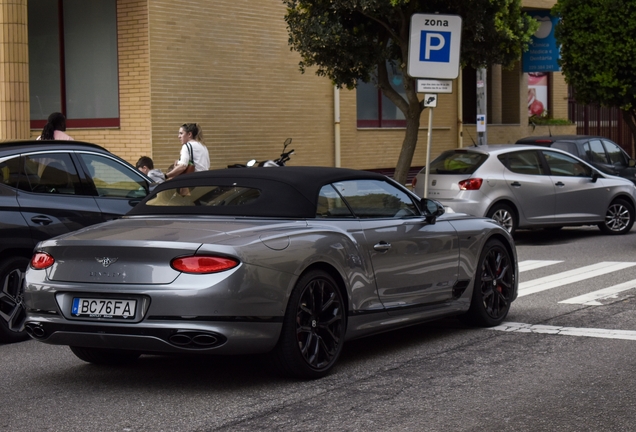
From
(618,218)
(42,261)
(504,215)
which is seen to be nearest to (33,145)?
(42,261)

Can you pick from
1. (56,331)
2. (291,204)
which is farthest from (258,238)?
(56,331)

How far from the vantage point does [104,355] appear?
7555 mm

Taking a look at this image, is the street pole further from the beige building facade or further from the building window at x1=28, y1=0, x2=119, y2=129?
the building window at x1=28, y1=0, x2=119, y2=129

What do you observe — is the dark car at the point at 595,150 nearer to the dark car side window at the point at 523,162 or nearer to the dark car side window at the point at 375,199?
the dark car side window at the point at 523,162

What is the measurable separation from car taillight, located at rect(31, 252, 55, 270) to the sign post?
8.99 m

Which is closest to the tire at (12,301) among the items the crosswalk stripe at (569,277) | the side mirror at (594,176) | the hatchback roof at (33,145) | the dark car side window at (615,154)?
the hatchback roof at (33,145)

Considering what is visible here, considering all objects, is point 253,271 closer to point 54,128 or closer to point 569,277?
point 569,277

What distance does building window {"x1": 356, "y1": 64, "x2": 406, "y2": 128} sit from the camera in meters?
24.0

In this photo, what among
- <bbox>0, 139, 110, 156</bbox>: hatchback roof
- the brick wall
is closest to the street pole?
the brick wall

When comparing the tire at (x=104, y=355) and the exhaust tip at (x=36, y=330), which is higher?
the exhaust tip at (x=36, y=330)

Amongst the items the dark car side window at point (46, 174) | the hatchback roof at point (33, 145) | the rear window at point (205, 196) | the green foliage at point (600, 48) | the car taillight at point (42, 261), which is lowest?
the car taillight at point (42, 261)

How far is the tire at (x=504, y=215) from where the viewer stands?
631 inches

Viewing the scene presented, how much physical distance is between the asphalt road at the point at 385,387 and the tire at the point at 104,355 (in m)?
0.07

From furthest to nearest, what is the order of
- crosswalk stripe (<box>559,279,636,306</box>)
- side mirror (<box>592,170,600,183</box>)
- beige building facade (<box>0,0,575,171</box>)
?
beige building facade (<box>0,0,575,171</box>)
side mirror (<box>592,170,600,183</box>)
crosswalk stripe (<box>559,279,636,306</box>)
